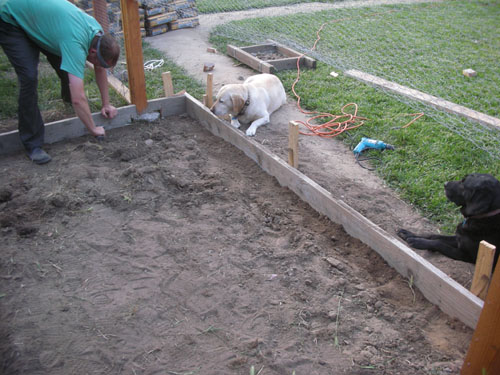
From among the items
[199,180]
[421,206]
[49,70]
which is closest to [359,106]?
[421,206]

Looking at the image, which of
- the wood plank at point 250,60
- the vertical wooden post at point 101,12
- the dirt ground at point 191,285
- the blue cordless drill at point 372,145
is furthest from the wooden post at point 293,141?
the vertical wooden post at point 101,12

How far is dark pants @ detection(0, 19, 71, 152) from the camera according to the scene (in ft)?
14.0

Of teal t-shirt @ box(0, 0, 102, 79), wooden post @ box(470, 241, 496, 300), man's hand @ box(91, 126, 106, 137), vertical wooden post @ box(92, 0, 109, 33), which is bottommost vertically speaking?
man's hand @ box(91, 126, 106, 137)

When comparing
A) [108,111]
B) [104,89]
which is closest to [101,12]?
[104,89]

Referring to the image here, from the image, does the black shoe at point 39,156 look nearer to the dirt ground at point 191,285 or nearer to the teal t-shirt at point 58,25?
the dirt ground at point 191,285

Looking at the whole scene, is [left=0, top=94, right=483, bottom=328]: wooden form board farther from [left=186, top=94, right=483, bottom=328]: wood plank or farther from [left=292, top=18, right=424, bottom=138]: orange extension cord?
[left=292, top=18, right=424, bottom=138]: orange extension cord

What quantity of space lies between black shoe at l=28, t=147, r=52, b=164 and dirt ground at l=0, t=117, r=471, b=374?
11cm

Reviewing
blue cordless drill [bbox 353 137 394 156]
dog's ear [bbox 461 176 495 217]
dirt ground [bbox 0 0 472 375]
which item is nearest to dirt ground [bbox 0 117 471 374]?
dirt ground [bbox 0 0 472 375]

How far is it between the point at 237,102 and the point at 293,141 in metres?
1.43

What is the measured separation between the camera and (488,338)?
194cm

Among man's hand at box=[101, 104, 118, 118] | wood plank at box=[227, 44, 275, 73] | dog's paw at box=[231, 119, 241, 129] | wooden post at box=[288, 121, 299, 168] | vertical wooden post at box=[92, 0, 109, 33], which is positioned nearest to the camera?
wooden post at box=[288, 121, 299, 168]

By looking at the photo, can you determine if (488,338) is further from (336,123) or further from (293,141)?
(336,123)

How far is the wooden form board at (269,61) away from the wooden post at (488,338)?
19.5 ft

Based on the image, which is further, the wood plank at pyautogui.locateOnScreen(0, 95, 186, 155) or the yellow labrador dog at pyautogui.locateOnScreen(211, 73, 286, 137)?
the yellow labrador dog at pyautogui.locateOnScreen(211, 73, 286, 137)
